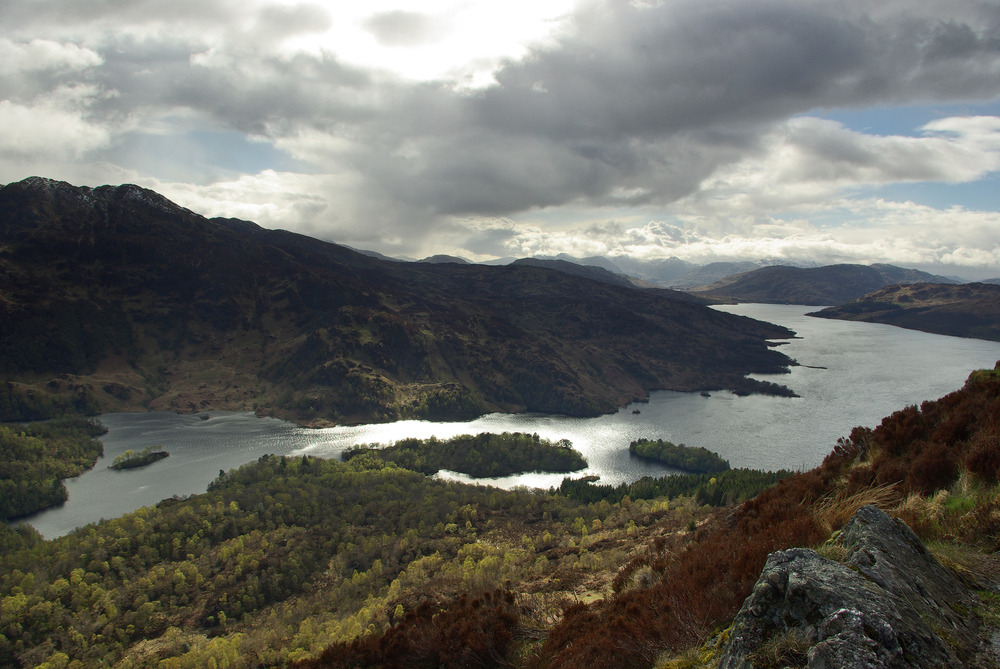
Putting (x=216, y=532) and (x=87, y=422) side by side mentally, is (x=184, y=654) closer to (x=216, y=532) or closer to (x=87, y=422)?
(x=216, y=532)

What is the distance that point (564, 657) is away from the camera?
14781 mm

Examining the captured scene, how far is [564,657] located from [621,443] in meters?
177

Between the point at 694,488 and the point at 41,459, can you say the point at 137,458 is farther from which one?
the point at 694,488

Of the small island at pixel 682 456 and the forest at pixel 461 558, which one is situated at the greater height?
the forest at pixel 461 558

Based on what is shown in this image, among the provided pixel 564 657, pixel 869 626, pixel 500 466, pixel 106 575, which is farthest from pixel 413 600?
pixel 500 466

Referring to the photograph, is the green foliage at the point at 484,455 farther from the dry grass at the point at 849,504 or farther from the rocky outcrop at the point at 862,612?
the rocky outcrop at the point at 862,612

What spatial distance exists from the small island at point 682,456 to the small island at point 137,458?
163 m

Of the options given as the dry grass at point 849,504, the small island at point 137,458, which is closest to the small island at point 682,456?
the dry grass at point 849,504

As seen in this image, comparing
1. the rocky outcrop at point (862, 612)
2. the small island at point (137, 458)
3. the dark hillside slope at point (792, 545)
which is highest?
the rocky outcrop at point (862, 612)

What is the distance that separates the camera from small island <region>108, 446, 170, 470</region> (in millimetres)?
160625

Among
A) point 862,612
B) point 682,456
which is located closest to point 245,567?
point 862,612

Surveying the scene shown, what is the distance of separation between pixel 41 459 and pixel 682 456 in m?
207

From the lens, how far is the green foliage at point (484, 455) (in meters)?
160

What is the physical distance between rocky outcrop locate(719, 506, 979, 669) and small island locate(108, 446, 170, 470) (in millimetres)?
199562
